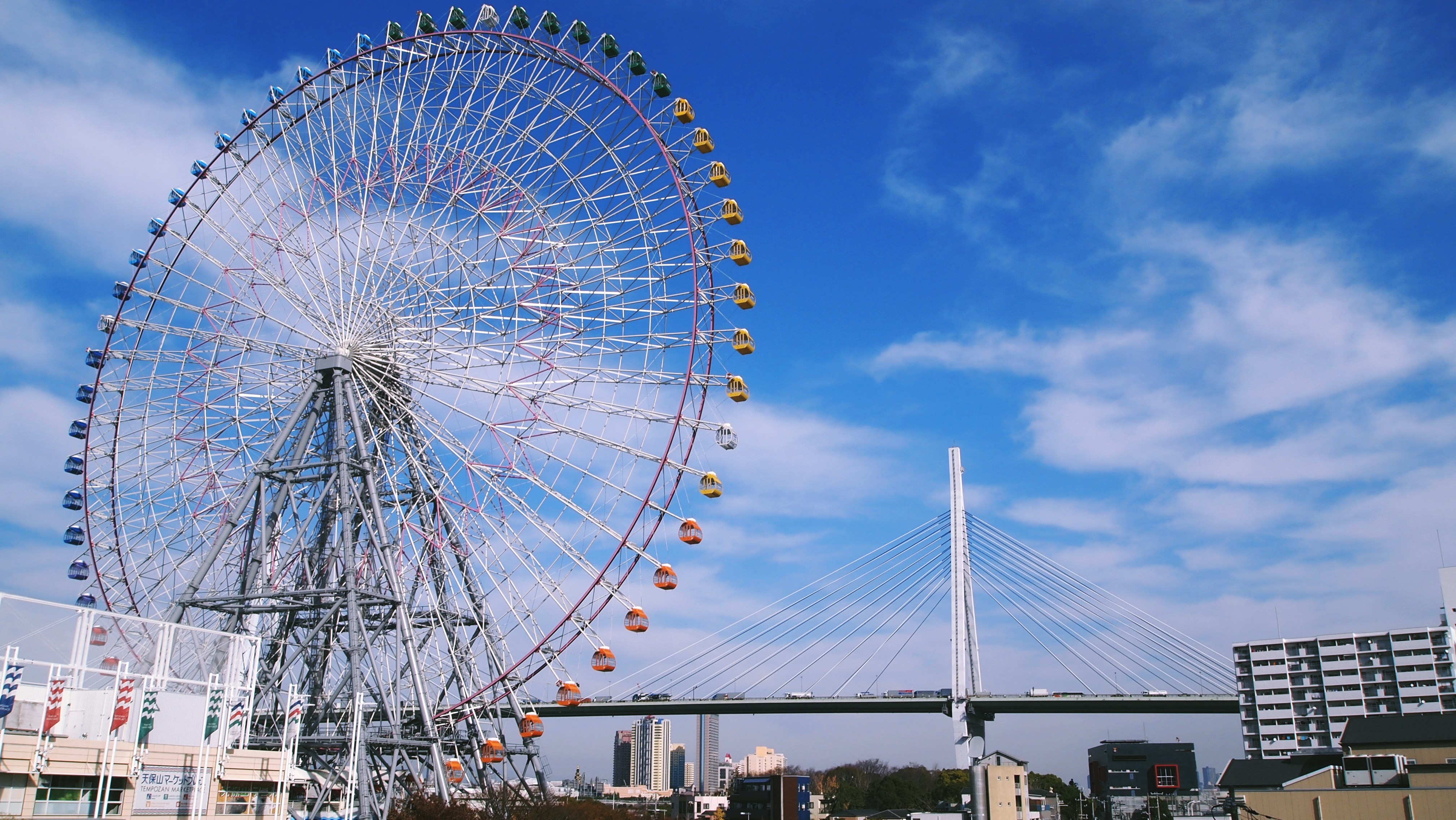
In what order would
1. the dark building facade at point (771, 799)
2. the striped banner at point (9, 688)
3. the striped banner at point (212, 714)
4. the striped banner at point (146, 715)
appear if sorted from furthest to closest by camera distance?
the dark building facade at point (771, 799), the striped banner at point (212, 714), the striped banner at point (146, 715), the striped banner at point (9, 688)

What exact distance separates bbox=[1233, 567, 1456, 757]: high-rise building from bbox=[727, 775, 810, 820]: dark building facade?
4418 cm

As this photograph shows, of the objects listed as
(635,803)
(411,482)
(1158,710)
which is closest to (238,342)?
(411,482)

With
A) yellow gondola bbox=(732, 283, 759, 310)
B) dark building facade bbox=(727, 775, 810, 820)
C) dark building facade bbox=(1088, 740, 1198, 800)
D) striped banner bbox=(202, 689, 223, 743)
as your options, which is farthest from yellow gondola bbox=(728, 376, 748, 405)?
dark building facade bbox=(1088, 740, 1198, 800)

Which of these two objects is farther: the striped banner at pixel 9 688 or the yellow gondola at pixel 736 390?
the yellow gondola at pixel 736 390

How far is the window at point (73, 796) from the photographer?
33.5 m

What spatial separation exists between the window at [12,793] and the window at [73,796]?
47 centimetres

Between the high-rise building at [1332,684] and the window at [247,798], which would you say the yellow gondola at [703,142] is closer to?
the window at [247,798]

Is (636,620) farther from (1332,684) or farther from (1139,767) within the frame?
(1139,767)

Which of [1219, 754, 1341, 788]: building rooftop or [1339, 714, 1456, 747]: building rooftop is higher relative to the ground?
[1339, 714, 1456, 747]: building rooftop

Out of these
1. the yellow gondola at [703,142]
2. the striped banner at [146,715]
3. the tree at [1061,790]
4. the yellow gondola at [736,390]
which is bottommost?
the tree at [1061,790]

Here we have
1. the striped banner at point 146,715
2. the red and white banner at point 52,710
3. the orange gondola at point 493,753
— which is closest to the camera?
the red and white banner at point 52,710

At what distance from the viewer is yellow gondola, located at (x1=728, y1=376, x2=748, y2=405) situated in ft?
143

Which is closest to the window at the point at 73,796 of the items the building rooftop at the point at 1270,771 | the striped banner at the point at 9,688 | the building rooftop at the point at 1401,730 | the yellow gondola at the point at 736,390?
the striped banner at the point at 9,688

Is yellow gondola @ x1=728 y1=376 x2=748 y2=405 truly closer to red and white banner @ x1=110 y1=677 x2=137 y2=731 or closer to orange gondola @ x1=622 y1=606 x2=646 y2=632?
orange gondola @ x1=622 y1=606 x2=646 y2=632
